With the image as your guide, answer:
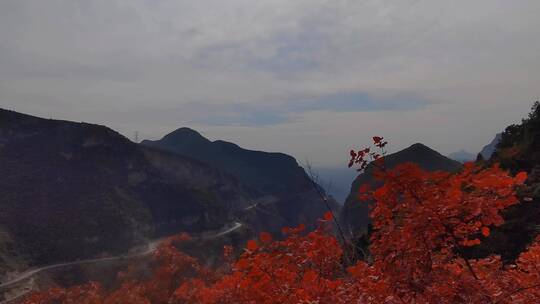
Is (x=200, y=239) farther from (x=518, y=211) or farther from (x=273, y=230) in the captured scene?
(x=518, y=211)

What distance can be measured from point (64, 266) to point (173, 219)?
41857 millimetres

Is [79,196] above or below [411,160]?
below

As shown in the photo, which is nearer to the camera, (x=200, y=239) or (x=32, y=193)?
(x=32, y=193)

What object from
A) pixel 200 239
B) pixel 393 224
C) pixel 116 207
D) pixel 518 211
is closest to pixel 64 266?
pixel 116 207

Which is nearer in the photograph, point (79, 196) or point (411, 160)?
point (79, 196)

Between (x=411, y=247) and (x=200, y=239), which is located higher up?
(x=411, y=247)

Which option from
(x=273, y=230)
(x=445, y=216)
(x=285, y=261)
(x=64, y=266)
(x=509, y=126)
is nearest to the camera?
(x=445, y=216)

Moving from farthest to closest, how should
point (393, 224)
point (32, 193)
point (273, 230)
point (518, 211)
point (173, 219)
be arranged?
point (273, 230) < point (173, 219) < point (32, 193) < point (518, 211) < point (393, 224)

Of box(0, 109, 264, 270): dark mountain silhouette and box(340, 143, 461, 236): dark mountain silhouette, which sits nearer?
box(0, 109, 264, 270): dark mountain silhouette

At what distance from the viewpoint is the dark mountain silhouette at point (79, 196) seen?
238ft

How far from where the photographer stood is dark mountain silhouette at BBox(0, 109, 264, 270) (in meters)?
72.7

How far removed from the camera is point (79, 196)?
8831 centimetres

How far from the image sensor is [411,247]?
611cm

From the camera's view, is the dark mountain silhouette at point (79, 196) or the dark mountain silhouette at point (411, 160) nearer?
the dark mountain silhouette at point (79, 196)
